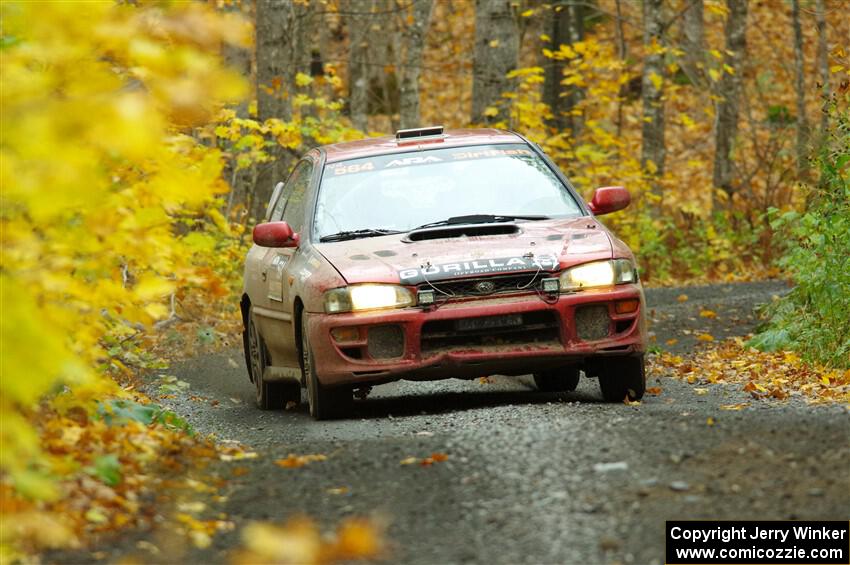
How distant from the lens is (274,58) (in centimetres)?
1808

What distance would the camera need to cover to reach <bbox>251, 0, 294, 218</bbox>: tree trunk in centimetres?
1769

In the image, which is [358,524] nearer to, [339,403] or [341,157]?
[339,403]

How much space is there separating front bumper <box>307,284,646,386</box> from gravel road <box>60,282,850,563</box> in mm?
316

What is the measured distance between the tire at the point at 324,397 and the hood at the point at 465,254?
57 centimetres

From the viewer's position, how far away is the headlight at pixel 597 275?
27.2ft

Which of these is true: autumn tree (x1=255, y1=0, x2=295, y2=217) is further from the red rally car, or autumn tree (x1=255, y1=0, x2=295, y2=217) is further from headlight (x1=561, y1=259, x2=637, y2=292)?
headlight (x1=561, y1=259, x2=637, y2=292)

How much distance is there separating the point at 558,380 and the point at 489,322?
2.20 meters

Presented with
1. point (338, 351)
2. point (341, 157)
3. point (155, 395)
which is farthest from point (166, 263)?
point (155, 395)

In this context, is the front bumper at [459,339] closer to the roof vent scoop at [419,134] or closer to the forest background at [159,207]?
the forest background at [159,207]

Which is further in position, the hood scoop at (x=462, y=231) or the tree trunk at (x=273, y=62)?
the tree trunk at (x=273, y=62)

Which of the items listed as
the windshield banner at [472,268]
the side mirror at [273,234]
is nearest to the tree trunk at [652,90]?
the side mirror at [273,234]

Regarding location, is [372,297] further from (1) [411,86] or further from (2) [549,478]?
(1) [411,86]

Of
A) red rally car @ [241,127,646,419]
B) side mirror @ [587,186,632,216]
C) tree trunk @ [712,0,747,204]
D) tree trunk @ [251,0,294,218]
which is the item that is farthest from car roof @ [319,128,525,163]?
tree trunk @ [712,0,747,204]

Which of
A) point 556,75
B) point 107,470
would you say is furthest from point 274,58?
point 107,470
